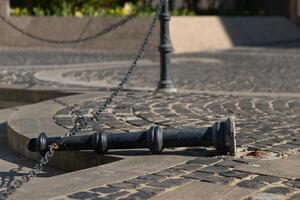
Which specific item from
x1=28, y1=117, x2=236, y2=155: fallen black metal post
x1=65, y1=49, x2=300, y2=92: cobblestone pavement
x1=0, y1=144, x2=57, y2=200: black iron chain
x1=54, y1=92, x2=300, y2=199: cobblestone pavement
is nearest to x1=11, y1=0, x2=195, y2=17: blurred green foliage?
x1=65, y1=49, x2=300, y2=92: cobblestone pavement

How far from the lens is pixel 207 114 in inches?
277

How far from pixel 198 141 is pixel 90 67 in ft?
32.2

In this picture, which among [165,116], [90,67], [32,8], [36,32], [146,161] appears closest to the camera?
[146,161]

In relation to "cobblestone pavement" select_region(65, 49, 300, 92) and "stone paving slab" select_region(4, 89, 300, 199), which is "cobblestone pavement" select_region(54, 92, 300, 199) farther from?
"cobblestone pavement" select_region(65, 49, 300, 92)

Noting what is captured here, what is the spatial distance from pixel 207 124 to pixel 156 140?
4.74 feet

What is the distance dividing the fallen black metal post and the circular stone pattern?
448mm

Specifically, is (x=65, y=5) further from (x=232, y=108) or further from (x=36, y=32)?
(x=232, y=108)

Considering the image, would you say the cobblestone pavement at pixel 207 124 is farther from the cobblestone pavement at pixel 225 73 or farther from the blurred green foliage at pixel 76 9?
the blurred green foliage at pixel 76 9

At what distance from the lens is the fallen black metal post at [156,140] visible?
194 inches

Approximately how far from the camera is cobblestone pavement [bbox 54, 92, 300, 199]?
4.13 meters

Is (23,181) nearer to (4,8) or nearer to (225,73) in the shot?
(225,73)

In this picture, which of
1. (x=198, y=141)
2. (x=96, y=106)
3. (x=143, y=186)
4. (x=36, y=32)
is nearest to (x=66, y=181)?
(x=143, y=186)

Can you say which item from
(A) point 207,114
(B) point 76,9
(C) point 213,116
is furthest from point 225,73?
(B) point 76,9

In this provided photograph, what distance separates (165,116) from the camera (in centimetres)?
686
